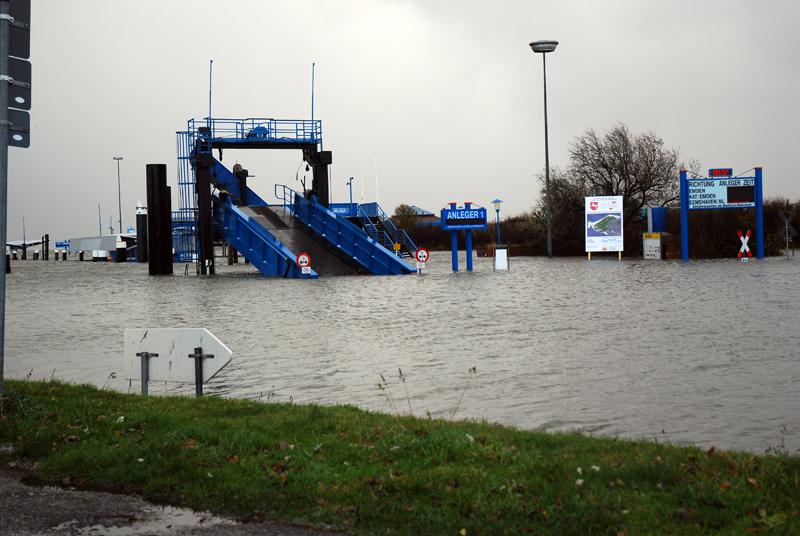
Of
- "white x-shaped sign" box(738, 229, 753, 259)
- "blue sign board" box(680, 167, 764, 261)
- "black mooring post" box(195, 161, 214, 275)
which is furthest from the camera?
"white x-shaped sign" box(738, 229, 753, 259)

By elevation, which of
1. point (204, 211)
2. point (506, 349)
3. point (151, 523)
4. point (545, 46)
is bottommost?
point (151, 523)

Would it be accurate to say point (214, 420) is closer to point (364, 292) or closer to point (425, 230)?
point (364, 292)

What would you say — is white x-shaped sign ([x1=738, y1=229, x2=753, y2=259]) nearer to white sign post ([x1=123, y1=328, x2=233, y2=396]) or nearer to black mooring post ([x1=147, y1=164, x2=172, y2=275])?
black mooring post ([x1=147, y1=164, x2=172, y2=275])

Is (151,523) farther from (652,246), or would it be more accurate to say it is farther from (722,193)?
(652,246)

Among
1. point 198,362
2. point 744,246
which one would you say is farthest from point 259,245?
point 198,362

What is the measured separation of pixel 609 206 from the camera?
48.7 meters

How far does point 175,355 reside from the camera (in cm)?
910

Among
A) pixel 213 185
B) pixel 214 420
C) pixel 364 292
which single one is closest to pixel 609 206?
pixel 213 185

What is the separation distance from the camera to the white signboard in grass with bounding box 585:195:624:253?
1911 inches

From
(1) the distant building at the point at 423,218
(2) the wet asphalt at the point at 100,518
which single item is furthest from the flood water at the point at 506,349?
(1) the distant building at the point at 423,218

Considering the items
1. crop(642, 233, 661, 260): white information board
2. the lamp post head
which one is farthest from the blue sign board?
the lamp post head

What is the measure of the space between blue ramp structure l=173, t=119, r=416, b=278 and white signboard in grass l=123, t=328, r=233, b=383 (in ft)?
88.0

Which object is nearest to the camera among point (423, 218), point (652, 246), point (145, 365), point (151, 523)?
point (151, 523)

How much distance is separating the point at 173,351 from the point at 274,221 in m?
34.4
